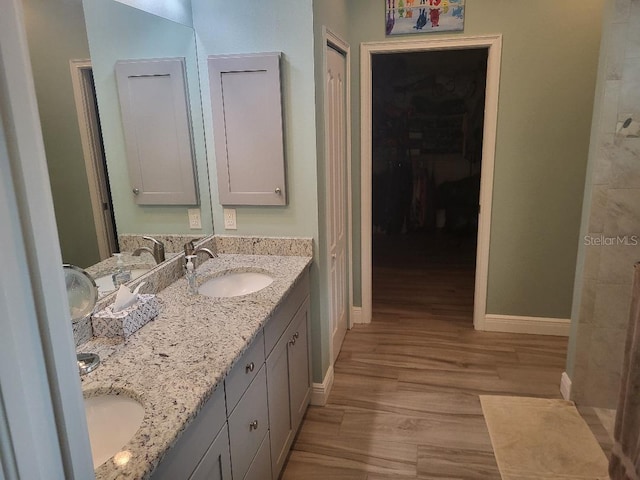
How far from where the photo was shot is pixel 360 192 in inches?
136

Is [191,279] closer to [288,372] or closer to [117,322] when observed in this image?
[117,322]

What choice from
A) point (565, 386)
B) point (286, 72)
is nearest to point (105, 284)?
point (286, 72)

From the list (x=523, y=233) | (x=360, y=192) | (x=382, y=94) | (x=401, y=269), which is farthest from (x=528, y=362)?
(x=382, y=94)

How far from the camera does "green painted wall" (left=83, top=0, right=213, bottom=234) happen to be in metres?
1.76

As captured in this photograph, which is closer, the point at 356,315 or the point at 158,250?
the point at 158,250

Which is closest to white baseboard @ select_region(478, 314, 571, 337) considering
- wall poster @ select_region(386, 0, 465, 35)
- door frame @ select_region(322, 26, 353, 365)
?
door frame @ select_region(322, 26, 353, 365)

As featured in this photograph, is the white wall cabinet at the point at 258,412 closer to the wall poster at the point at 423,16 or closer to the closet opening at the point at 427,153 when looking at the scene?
the wall poster at the point at 423,16

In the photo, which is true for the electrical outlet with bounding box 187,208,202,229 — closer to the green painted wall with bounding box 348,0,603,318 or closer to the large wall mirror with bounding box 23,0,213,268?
the large wall mirror with bounding box 23,0,213,268

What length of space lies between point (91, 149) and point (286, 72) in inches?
40.4

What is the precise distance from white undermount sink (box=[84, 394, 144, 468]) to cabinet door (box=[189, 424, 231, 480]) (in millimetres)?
218

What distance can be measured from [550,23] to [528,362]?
226 centimetres

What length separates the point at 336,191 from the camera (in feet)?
9.71

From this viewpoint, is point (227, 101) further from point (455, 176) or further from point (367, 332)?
point (455, 176)

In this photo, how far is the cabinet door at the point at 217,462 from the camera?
1296 millimetres
